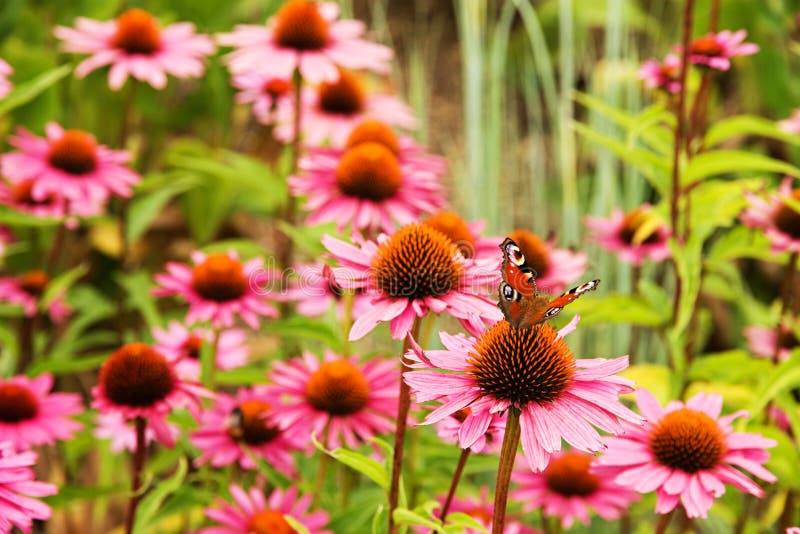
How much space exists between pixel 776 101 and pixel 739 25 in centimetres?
34

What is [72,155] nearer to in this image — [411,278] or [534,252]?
[534,252]

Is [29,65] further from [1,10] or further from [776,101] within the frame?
[776,101]

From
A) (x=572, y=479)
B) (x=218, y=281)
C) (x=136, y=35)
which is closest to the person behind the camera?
(x=572, y=479)

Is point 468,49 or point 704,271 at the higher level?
point 468,49

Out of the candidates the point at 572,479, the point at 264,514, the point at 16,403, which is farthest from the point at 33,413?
the point at 572,479

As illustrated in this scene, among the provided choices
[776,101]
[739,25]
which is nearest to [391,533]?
[776,101]

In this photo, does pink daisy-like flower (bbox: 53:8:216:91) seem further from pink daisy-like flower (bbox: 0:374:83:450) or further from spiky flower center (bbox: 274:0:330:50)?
pink daisy-like flower (bbox: 0:374:83:450)

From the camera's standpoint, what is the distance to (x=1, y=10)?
88.7 inches

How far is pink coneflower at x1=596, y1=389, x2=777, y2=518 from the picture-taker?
1.04 metres

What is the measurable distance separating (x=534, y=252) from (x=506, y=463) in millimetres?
808

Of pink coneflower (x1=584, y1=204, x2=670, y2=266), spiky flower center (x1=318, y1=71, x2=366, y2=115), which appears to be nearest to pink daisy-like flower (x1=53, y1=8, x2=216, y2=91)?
spiky flower center (x1=318, y1=71, x2=366, y2=115)

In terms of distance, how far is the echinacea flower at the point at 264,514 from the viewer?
4.01ft

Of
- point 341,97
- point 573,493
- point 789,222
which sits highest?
point 341,97

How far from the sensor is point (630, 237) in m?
1.99
